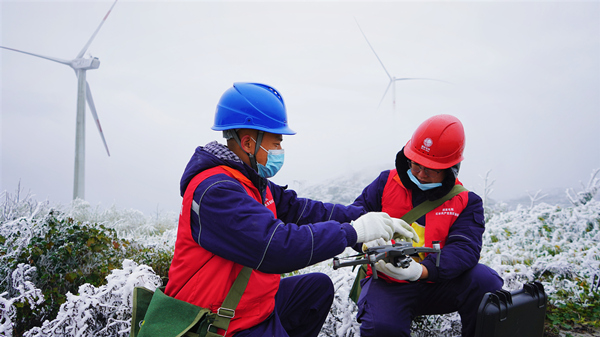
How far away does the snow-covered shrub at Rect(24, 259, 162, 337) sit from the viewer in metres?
3.30

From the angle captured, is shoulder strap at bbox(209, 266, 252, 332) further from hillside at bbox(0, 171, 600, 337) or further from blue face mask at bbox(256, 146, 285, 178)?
hillside at bbox(0, 171, 600, 337)

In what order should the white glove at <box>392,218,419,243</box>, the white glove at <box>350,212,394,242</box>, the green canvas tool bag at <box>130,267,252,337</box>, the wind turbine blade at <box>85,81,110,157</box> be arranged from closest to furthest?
1. the green canvas tool bag at <box>130,267,252,337</box>
2. the white glove at <box>350,212,394,242</box>
3. the white glove at <box>392,218,419,243</box>
4. the wind turbine blade at <box>85,81,110,157</box>

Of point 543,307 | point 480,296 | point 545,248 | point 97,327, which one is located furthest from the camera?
point 545,248

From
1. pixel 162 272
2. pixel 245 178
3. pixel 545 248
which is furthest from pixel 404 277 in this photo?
pixel 545 248

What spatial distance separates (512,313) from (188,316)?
5.90 feet

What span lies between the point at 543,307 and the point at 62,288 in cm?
427

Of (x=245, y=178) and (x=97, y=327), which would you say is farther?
(x=97, y=327)

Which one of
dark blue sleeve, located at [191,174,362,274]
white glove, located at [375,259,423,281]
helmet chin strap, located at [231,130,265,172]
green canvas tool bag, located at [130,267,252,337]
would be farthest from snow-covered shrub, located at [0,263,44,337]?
white glove, located at [375,259,423,281]

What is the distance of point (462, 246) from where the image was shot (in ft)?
10.1

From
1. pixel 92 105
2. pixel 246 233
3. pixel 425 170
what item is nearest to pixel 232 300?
pixel 246 233

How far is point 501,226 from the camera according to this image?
285 inches

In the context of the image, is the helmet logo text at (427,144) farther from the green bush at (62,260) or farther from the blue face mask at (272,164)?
the green bush at (62,260)

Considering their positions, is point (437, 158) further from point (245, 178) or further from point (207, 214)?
point (207, 214)

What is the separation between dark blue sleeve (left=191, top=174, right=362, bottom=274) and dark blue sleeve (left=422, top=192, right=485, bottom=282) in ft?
3.81
